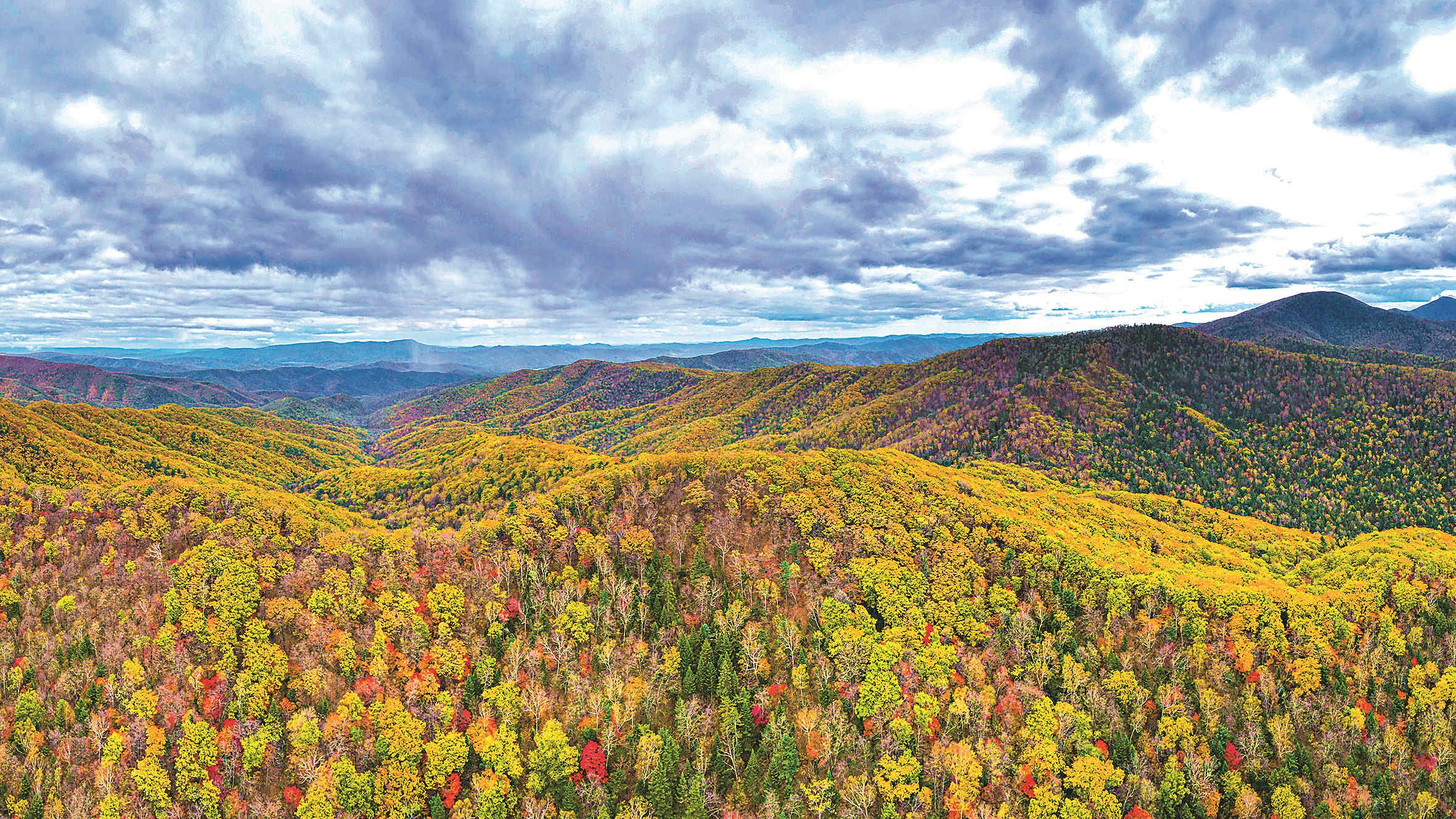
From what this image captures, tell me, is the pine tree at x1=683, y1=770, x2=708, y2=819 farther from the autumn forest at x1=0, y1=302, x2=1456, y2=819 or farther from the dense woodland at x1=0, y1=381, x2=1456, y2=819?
the autumn forest at x1=0, y1=302, x2=1456, y2=819

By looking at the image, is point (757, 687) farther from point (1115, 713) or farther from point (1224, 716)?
point (1224, 716)

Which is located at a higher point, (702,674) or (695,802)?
(702,674)

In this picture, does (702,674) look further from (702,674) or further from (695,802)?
(695,802)

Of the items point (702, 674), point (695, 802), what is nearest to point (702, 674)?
point (702, 674)

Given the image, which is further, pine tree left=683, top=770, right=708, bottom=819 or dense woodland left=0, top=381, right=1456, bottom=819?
dense woodland left=0, top=381, right=1456, bottom=819

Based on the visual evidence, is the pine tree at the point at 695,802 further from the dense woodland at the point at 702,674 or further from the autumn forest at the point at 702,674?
the autumn forest at the point at 702,674

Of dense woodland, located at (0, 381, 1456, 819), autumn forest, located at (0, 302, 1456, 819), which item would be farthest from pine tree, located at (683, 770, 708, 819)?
autumn forest, located at (0, 302, 1456, 819)

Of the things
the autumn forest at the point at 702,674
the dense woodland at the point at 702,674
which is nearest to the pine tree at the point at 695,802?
the dense woodland at the point at 702,674

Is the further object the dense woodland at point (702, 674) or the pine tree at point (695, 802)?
the dense woodland at point (702, 674)
